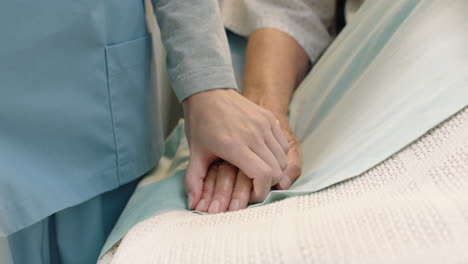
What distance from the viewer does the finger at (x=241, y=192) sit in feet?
1.92

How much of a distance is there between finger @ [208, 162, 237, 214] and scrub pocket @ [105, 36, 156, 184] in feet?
0.42

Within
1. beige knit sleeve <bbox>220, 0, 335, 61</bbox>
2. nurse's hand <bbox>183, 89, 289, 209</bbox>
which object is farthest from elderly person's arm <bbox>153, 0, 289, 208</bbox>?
beige knit sleeve <bbox>220, 0, 335, 61</bbox>

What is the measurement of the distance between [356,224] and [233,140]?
0.69 ft

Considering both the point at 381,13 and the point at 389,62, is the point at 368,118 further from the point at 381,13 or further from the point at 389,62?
the point at 381,13

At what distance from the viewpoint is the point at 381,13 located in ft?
2.62

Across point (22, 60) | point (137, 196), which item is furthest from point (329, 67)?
point (22, 60)

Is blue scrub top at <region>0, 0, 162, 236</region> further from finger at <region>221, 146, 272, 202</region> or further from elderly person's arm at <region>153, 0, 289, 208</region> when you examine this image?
finger at <region>221, 146, 272, 202</region>

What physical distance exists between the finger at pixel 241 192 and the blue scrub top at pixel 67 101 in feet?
0.53

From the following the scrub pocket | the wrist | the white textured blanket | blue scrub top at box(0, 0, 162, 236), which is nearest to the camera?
the white textured blanket

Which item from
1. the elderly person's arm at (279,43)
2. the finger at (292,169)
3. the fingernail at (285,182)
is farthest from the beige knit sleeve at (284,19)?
the fingernail at (285,182)

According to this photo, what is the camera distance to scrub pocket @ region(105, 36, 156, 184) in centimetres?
62

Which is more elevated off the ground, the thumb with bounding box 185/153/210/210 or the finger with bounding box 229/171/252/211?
the finger with bounding box 229/171/252/211

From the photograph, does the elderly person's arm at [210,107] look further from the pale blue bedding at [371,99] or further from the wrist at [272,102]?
the wrist at [272,102]

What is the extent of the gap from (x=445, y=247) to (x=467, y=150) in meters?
0.14
